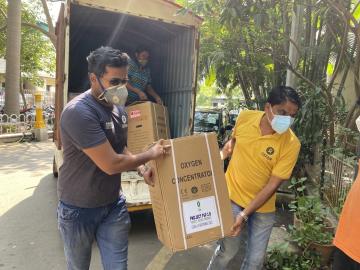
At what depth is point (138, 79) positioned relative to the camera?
618cm

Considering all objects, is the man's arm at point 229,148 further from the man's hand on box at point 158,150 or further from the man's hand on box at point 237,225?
the man's hand on box at point 158,150

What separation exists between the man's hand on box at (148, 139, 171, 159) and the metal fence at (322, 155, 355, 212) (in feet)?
7.36

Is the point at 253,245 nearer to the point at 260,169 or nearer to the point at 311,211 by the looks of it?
the point at 260,169

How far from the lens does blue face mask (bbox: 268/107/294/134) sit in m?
2.52

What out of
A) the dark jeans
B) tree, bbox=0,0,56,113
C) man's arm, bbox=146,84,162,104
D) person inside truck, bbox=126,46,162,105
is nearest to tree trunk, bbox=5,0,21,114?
tree, bbox=0,0,56,113

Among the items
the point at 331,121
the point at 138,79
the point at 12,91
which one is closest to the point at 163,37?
the point at 138,79

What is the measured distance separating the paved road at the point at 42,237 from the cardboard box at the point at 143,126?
998 millimetres

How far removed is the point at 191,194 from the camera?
2238 mm

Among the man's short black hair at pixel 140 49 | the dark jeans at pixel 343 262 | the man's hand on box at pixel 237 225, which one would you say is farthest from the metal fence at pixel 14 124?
the dark jeans at pixel 343 262

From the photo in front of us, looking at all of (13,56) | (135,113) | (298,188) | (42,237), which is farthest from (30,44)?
(298,188)

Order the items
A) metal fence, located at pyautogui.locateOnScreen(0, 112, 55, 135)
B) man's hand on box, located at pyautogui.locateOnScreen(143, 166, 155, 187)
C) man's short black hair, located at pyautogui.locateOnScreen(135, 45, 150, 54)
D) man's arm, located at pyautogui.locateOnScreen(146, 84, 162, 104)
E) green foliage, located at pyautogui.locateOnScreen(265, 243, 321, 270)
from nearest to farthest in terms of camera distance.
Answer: man's hand on box, located at pyautogui.locateOnScreen(143, 166, 155, 187) < green foliage, located at pyautogui.locateOnScreen(265, 243, 321, 270) < man's arm, located at pyautogui.locateOnScreen(146, 84, 162, 104) < man's short black hair, located at pyautogui.locateOnScreen(135, 45, 150, 54) < metal fence, located at pyautogui.locateOnScreen(0, 112, 55, 135)

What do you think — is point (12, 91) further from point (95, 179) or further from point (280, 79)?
point (95, 179)

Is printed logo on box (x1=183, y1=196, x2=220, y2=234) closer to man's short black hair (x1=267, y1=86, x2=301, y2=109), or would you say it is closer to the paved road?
man's short black hair (x1=267, y1=86, x2=301, y2=109)

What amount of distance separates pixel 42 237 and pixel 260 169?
9.58ft
